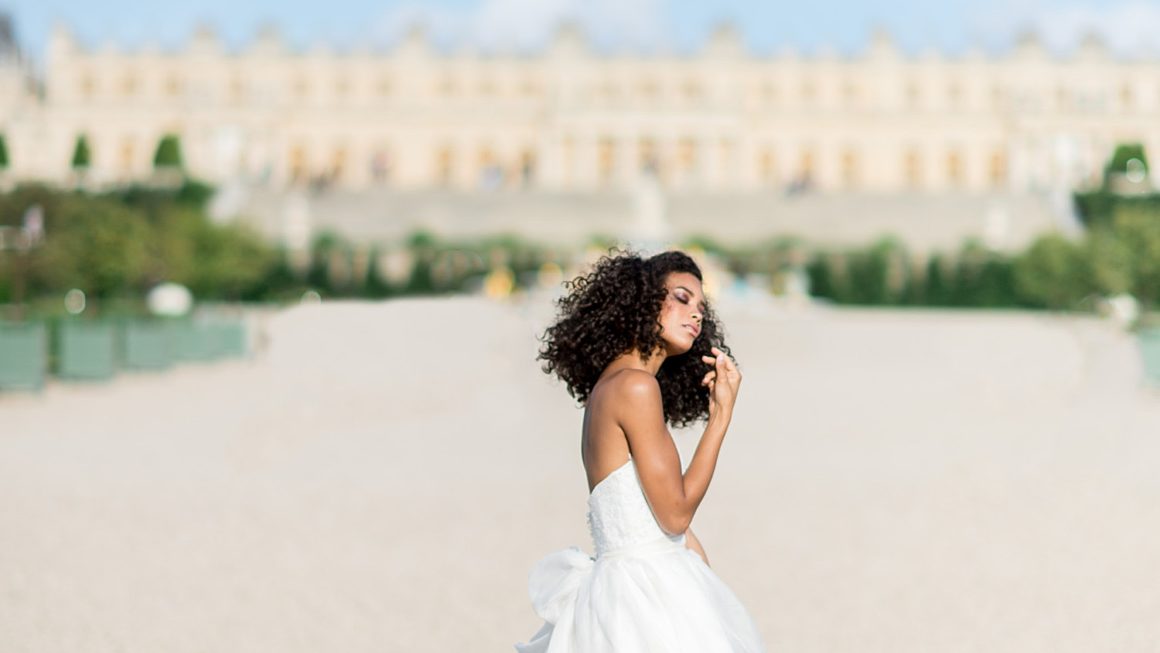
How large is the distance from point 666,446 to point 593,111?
55526 mm

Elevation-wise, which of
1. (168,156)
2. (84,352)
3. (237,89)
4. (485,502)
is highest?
(237,89)

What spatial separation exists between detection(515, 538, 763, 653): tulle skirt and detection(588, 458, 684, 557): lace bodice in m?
0.02

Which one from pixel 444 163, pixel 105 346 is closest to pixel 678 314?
pixel 105 346

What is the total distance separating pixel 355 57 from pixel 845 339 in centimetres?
4409

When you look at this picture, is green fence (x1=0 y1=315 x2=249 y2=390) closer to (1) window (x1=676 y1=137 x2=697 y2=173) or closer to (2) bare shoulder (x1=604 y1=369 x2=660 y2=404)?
(2) bare shoulder (x1=604 y1=369 x2=660 y2=404)

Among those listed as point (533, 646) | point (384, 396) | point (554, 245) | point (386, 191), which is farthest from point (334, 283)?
point (533, 646)

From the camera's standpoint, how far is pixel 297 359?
380 inches

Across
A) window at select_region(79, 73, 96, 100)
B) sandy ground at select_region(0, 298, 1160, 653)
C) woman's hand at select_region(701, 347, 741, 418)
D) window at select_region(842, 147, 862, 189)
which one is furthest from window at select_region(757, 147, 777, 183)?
woman's hand at select_region(701, 347, 741, 418)

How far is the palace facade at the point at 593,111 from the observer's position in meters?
57.9

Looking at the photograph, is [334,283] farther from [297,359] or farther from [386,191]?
[297,359]

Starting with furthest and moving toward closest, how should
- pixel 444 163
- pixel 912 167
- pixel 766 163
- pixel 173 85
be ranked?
pixel 173 85 → pixel 912 167 → pixel 444 163 → pixel 766 163

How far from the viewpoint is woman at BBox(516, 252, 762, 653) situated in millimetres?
2494

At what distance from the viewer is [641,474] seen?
8.15 ft

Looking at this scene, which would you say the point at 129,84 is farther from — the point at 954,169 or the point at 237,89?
the point at 954,169
